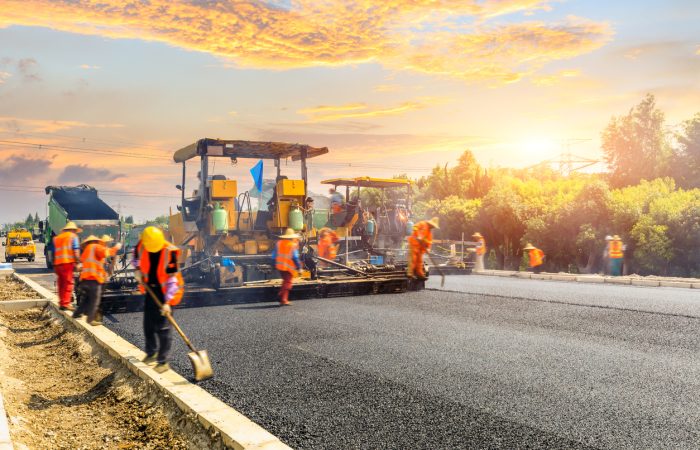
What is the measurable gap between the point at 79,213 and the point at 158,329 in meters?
18.3

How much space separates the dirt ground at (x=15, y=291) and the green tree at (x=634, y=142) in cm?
4230

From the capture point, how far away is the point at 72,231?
31.9ft

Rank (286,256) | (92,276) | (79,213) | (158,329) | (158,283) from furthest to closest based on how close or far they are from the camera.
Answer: (79,213) < (286,256) < (92,276) < (158,329) < (158,283)

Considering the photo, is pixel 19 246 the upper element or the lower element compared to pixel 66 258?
lower

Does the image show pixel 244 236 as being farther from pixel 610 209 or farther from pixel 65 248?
pixel 610 209

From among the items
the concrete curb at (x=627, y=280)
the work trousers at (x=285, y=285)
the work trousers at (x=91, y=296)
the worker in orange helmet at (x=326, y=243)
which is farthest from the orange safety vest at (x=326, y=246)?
the concrete curb at (x=627, y=280)

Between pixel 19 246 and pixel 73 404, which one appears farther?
pixel 19 246

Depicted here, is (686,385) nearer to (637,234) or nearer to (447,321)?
(447,321)

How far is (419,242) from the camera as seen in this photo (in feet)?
36.8

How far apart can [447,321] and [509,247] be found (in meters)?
25.9

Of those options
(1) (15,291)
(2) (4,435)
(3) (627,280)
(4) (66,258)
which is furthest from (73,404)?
(3) (627,280)

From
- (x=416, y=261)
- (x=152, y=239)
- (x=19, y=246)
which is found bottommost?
(x=19, y=246)

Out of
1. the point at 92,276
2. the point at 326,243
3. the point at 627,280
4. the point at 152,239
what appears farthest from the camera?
the point at 627,280

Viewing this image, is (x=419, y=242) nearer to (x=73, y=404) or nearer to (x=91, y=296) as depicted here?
(x=91, y=296)
